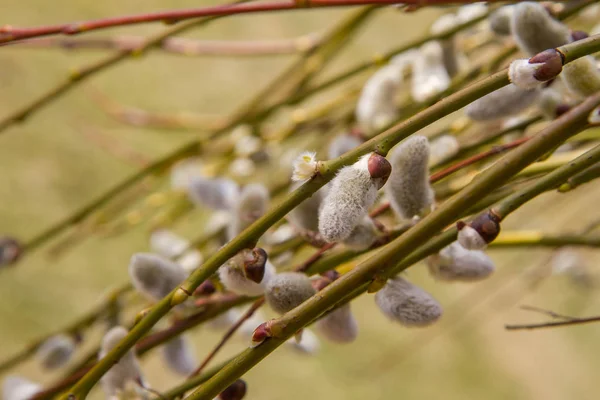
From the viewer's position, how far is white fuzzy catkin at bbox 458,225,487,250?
271mm

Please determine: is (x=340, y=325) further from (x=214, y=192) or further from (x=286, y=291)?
(x=214, y=192)

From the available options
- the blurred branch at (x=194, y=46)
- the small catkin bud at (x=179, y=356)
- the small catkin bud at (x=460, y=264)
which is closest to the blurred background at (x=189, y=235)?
the blurred branch at (x=194, y=46)

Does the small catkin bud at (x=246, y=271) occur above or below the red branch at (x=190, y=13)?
below

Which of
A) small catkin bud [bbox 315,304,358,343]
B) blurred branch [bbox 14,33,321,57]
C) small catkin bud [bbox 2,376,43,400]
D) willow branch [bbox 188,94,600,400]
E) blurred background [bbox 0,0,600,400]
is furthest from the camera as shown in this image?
blurred background [bbox 0,0,600,400]

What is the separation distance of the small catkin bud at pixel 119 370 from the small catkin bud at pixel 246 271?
78 mm

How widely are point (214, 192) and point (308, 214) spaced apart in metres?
0.17

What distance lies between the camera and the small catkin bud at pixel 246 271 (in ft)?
0.93

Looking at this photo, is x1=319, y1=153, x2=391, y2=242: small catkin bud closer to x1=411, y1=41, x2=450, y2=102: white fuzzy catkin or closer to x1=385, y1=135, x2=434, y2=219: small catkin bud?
x1=385, y1=135, x2=434, y2=219: small catkin bud

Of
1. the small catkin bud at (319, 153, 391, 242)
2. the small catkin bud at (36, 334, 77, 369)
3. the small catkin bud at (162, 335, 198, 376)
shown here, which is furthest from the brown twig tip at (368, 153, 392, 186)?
the small catkin bud at (36, 334, 77, 369)

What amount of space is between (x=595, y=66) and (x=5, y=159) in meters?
1.07

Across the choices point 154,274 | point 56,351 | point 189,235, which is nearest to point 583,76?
point 154,274

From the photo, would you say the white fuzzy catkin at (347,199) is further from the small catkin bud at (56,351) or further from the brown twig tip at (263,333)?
the small catkin bud at (56,351)

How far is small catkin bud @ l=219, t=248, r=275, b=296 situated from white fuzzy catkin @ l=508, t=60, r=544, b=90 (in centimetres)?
13

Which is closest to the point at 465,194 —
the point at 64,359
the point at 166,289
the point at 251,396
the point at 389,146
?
the point at 389,146
